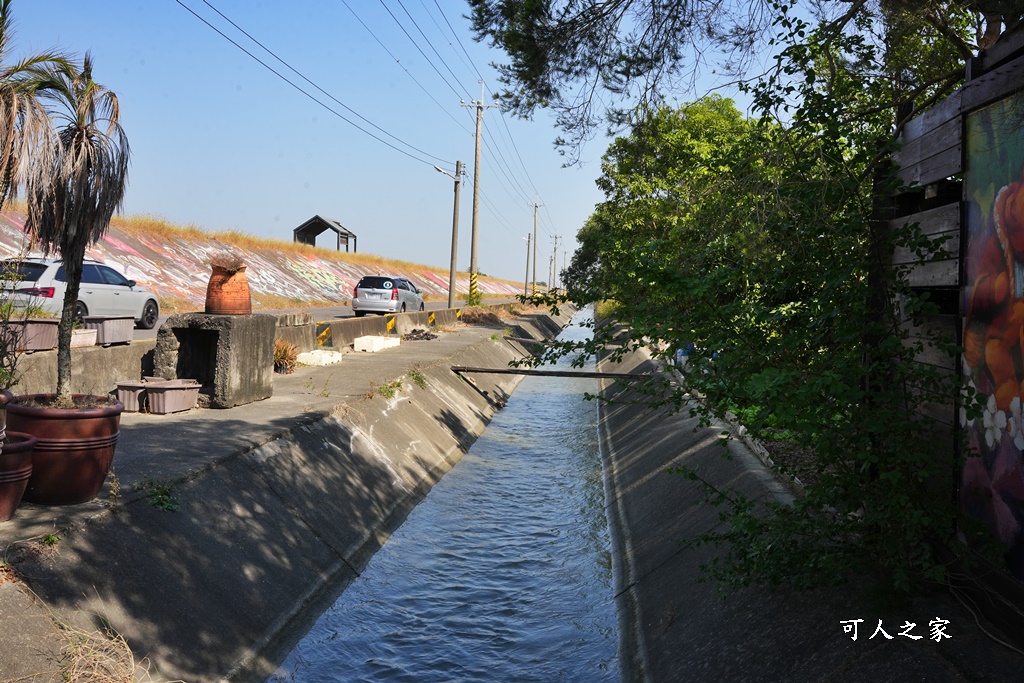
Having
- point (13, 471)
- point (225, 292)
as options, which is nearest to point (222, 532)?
point (13, 471)

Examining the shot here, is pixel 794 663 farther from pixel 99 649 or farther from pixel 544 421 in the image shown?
pixel 544 421

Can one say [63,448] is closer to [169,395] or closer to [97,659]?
[97,659]

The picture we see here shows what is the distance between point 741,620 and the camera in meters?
5.68

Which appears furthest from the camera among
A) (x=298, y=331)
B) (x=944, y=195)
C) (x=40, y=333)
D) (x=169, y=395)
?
(x=298, y=331)

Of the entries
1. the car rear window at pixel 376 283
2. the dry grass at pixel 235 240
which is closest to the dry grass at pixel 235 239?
the dry grass at pixel 235 240

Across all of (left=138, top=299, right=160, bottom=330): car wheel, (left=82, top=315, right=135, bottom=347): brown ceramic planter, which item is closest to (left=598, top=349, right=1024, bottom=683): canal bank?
(left=82, top=315, right=135, bottom=347): brown ceramic planter

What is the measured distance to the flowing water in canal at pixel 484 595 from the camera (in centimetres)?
696

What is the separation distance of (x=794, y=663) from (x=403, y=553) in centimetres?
555

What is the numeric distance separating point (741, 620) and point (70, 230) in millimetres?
5695

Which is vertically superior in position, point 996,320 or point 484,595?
point 996,320

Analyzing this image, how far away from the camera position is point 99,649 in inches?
192

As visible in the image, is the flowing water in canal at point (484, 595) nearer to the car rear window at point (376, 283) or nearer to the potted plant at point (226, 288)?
the potted plant at point (226, 288)

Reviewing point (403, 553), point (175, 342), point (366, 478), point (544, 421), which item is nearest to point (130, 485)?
point (403, 553)

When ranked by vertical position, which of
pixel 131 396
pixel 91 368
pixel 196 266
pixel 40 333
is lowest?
pixel 131 396
